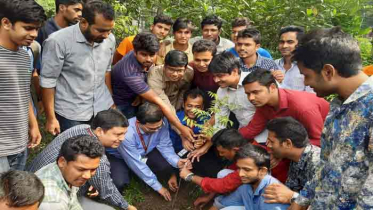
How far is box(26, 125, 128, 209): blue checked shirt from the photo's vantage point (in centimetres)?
312

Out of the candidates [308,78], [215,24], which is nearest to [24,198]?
[308,78]

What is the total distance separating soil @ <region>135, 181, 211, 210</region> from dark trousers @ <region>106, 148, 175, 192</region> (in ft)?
0.77

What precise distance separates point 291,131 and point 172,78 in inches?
59.7

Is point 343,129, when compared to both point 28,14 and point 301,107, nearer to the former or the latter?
point 301,107

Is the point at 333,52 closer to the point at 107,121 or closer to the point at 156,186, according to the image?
the point at 107,121

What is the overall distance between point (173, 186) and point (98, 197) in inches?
33.6

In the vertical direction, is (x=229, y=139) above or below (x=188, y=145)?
above

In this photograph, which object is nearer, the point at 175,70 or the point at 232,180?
the point at 232,180

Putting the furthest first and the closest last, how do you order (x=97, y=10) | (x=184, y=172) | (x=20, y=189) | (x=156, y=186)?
(x=156, y=186) → (x=184, y=172) → (x=97, y=10) → (x=20, y=189)

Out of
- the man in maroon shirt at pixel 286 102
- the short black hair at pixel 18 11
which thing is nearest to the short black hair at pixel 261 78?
the man in maroon shirt at pixel 286 102

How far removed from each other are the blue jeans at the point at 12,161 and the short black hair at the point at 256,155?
1811mm

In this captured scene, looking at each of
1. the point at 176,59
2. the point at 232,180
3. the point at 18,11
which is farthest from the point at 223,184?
the point at 18,11

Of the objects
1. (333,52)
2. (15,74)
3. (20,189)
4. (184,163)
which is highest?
(333,52)

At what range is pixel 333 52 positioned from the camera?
180 cm
